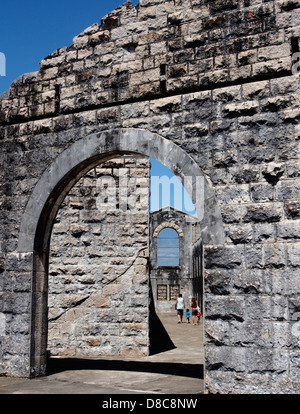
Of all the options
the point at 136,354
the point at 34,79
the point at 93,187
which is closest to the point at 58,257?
the point at 93,187

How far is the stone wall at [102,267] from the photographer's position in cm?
830

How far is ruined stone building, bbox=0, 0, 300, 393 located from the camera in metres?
4.75

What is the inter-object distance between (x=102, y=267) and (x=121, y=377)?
8.77 ft

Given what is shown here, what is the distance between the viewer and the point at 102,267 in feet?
27.8

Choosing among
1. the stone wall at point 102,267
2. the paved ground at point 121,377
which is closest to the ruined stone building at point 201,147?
the paved ground at point 121,377

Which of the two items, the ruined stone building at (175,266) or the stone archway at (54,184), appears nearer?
the stone archway at (54,184)

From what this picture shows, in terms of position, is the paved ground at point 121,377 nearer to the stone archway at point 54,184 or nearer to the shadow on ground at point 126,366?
the shadow on ground at point 126,366

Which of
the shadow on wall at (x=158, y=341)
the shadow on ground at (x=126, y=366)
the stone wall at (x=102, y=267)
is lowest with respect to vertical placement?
the shadow on wall at (x=158, y=341)

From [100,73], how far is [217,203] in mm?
2353

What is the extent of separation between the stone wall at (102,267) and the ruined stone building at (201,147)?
217cm

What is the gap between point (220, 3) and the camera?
542 centimetres

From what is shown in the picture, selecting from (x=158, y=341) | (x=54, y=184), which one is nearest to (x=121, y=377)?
(x=54, y=184)

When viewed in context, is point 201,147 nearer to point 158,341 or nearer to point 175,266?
point 158,341
